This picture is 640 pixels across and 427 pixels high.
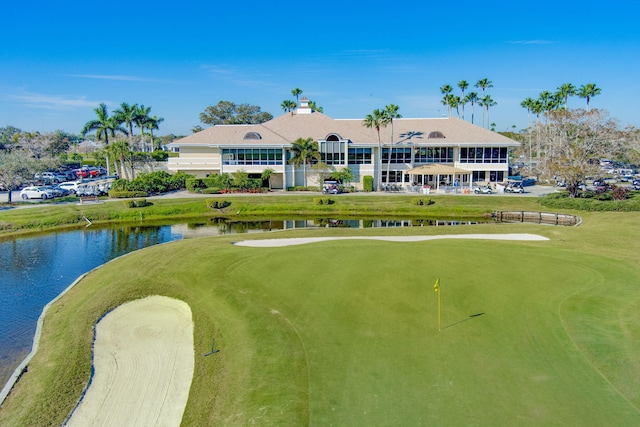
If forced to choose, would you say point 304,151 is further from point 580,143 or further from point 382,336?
point 382,336

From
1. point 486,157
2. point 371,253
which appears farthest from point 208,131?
point 371,253

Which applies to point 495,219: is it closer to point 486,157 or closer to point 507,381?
point 486,157

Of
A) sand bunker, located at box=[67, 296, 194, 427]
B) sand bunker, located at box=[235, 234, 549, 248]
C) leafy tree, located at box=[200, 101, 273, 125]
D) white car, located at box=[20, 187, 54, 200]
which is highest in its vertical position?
leafy tree, located at box=[200, 101, 273, 125]

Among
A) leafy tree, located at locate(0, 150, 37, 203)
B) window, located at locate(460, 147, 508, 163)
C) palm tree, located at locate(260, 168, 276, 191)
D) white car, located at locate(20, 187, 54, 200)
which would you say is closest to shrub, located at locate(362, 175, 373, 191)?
palm tree, located at locate(260, 168, 276, 191)

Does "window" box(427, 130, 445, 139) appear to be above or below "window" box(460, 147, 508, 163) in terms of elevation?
above

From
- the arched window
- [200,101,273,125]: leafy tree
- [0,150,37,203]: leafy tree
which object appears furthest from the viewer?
[200,101,273,125]: leafy tree

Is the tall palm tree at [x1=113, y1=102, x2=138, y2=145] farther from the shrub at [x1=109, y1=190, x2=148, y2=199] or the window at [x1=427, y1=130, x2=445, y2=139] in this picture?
the window at [x1=427, y1=130, x2=445, y2=139]

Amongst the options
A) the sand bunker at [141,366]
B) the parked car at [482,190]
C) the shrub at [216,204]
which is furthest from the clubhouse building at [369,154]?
the sand bunker at [141,366]
